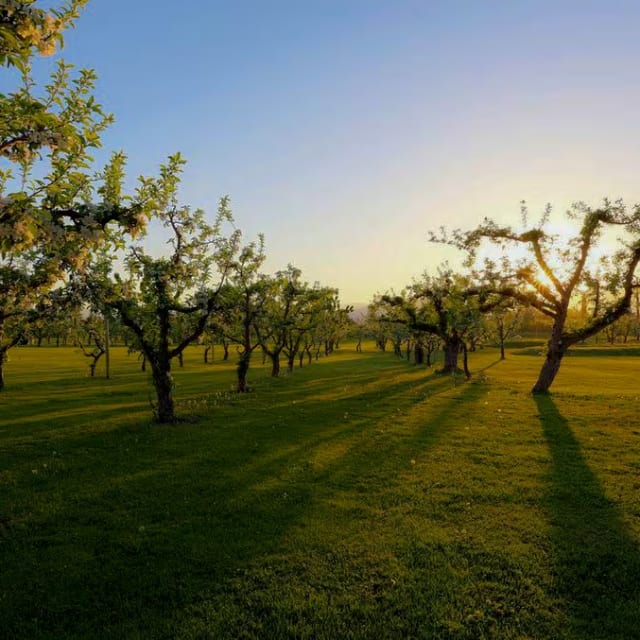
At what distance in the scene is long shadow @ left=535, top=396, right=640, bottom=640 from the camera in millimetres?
7459

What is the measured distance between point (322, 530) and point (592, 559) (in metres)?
A: 5.72

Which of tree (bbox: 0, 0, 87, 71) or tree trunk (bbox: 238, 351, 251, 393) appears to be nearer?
tree (bbox: 0, 0, 87, 71)

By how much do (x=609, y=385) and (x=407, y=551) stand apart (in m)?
38.0

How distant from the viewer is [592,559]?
30.2ft

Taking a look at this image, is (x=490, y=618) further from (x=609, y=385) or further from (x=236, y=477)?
(x=609, y=385)

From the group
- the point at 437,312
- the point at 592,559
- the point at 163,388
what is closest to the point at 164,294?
the point at 163,388

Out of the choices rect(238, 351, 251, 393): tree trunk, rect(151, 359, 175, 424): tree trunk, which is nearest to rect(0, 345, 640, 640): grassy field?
rect(151, 359, 175, 424): tree trunk

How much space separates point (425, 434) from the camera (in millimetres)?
19938

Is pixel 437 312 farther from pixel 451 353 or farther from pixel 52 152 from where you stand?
pixel 52 152

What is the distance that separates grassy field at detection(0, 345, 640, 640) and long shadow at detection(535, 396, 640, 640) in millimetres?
42

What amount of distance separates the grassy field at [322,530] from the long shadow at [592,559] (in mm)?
42

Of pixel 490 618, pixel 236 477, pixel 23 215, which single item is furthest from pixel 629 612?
pixel 23 215

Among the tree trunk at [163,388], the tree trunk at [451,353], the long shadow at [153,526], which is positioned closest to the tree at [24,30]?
the long shadow at [153,526]

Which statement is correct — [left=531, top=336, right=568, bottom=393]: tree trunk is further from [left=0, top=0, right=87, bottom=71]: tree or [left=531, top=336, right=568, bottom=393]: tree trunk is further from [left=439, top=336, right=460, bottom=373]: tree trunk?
[left=0, top=0, right=87, bottom=71]: tree
